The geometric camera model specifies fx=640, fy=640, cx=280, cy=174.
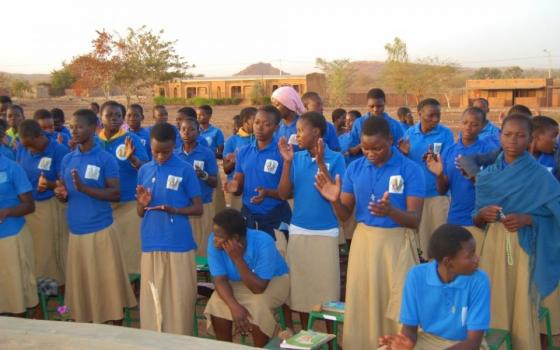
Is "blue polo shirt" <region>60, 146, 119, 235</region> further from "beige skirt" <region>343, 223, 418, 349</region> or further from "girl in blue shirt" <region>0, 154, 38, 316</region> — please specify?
"beige skirt" <region>343, 223, 418, 349</region>

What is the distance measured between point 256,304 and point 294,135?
2.17 metres

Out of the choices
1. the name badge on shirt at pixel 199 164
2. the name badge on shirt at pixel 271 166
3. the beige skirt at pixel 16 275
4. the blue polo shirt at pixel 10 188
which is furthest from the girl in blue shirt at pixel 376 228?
the beige skirt at pixel 16 275

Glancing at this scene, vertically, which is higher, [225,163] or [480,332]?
[225,163]

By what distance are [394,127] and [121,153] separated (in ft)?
10.4

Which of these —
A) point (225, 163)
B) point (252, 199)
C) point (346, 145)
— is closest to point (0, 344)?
point (252, 199)

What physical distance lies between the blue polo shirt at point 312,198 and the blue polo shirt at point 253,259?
43 centimetres

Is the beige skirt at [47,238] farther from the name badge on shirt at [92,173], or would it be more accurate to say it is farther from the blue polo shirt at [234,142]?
the blue polo shirt at [234,142]

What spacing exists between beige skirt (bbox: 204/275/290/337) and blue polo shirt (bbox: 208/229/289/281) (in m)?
0.12

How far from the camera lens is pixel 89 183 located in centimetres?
514

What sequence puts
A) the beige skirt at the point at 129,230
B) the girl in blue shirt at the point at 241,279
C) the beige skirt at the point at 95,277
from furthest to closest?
the beige skirt at the point at 129,230 → the beige skirt at the point at 95,277 → the girl in blue shirt at the point at 241,279

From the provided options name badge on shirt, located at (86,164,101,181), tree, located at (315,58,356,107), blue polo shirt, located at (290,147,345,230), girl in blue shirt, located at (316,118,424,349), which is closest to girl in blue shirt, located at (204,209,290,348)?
blue polo shirt, located at (290,147,345,230)

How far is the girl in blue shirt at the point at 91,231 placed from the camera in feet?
16.9

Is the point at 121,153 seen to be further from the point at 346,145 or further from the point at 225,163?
the point at 346,145

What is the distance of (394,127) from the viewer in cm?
748
